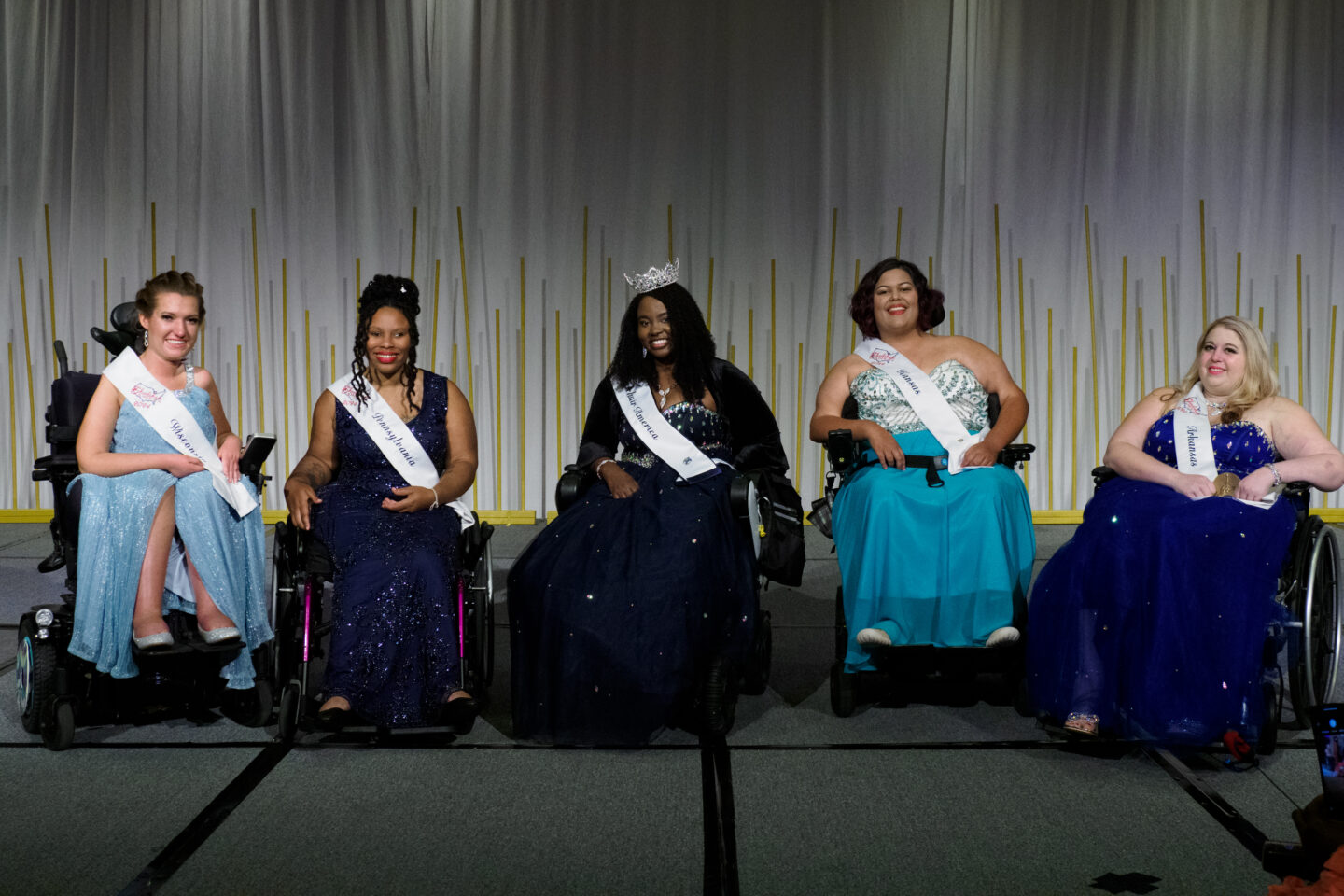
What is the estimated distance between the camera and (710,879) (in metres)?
2.16

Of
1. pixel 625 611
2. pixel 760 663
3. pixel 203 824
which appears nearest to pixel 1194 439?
pixel 760 663

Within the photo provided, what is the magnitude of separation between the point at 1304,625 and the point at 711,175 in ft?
12.1

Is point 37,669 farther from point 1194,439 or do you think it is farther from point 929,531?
point 1194,439

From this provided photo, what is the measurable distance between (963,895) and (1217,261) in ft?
15.0

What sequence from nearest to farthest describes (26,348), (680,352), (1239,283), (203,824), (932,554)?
(203,824) → (932,554) → (680,352) → (1239,283) → (26,348)

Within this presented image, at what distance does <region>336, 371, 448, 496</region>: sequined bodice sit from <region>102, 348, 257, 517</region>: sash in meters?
0.29

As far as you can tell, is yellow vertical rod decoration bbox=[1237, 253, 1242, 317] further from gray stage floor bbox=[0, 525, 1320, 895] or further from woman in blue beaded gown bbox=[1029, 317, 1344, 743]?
gray stage floor bbox=[0, 525, 1320, 895]

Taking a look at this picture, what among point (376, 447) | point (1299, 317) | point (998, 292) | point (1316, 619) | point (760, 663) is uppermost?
point (998, 292)

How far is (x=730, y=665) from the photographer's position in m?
2.95

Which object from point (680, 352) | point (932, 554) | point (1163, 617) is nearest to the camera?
point (1163, 617)

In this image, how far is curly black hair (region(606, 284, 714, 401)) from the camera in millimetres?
3414

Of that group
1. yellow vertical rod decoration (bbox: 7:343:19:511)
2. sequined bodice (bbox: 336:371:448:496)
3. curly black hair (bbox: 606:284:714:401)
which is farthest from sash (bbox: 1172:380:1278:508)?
yellow vertical rod decoration (bbox: 7:343:19:511)

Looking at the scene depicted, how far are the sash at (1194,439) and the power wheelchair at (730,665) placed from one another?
0.95 meters

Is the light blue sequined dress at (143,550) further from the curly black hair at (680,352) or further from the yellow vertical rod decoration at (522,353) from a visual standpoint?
the yellow vertical rod decoration at (522,353)
